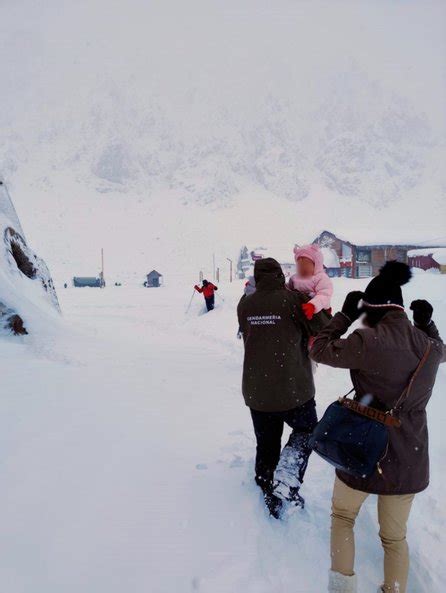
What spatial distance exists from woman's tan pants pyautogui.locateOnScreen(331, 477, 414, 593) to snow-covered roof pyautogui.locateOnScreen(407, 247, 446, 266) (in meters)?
37.5

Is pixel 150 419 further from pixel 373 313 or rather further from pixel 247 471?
pixel 373 313

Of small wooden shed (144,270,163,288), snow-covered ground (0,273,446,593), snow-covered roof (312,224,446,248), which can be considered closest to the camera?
snow-covered ground (0,273,446,593)

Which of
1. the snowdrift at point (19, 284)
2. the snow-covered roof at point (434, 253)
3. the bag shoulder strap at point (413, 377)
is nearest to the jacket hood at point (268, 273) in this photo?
the bag shoulder strap at point (413, 377)

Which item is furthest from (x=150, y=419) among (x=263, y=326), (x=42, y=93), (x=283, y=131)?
(x=42, y=93)

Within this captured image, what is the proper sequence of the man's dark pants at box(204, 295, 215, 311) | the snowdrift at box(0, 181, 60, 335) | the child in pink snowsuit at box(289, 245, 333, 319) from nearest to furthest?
1. the child in pink snowsuit at box(289, 245, 333, 319)
2. the snowdrift at box(0, 181, 60, 335)
3. the man's dark pants at box(204, 295, 215, 311)

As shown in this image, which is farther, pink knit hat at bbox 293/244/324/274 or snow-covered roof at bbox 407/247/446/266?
snow-covered roof at bbox 407/247/446/266

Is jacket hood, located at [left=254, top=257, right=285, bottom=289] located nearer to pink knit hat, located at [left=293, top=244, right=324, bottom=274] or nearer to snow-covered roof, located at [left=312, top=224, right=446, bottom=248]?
pink knit hat, located at [left=293, top=244, right=324, bottom=274]

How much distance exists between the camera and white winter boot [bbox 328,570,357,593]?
2.40 meters

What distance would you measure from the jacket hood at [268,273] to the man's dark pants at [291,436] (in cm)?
101

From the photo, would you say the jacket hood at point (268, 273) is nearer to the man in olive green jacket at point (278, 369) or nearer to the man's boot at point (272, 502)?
the man in olive green jacket at point (278, 369)

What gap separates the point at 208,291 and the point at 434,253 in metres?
27.6

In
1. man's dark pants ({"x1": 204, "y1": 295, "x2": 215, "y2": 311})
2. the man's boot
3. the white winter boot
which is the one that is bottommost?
man's dark pants ({"x1": 204, "y1": 295, "x2": 215, "y2": 311})

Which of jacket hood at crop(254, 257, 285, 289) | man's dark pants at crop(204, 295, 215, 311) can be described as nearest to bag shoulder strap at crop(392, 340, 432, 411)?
jacket hood at crop(254, 257, 285, 289)

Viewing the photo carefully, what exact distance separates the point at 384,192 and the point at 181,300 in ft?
348
